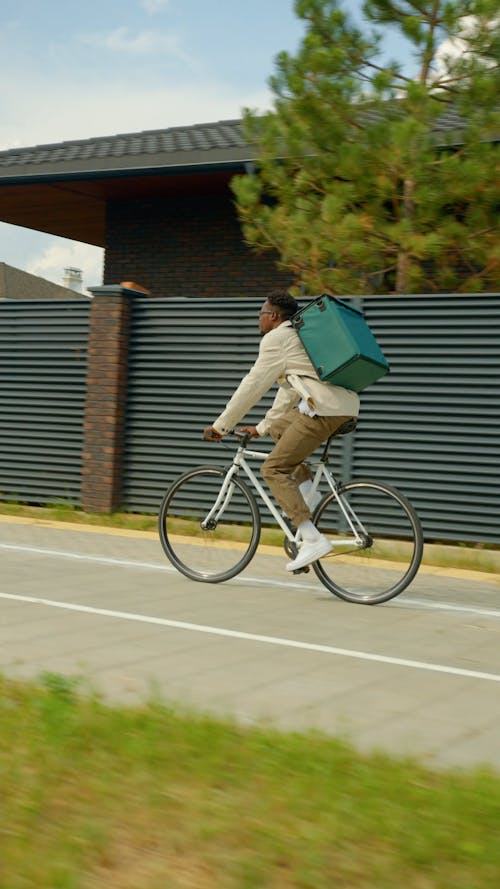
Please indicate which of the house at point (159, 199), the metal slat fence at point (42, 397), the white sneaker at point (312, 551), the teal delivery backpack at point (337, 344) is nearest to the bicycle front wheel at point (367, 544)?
the white sneaker at point (312, 551)

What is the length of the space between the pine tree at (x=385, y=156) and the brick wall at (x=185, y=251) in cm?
476

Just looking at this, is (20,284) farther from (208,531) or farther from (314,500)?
(314,500)

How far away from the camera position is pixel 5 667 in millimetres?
5023

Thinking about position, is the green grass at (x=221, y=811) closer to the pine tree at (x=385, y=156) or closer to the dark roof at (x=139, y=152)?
the pine tree at (x=385, y=156)

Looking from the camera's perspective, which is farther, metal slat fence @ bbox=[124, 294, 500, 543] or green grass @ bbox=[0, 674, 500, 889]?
metal slat fence @ bbox=[124, 294, 500, 543]

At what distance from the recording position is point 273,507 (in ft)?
25.2

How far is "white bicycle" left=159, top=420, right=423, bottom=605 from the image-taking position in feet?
23.4

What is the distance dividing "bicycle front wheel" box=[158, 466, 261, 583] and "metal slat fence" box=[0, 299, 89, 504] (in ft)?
13.2

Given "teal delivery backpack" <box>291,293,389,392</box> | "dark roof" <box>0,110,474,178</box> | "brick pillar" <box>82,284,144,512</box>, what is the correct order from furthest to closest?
"dark roof" <box>0,110,474,178</box>, "brick pillar" <box>82,284,144,512</box>, "teal delivery backpack" <box>291,293,389,392</box>

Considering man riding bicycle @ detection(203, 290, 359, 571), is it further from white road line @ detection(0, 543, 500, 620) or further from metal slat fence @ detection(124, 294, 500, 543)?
metal slat fence @ detection(124, 294, 500, 543)

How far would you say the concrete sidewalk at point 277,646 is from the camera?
4.50 m

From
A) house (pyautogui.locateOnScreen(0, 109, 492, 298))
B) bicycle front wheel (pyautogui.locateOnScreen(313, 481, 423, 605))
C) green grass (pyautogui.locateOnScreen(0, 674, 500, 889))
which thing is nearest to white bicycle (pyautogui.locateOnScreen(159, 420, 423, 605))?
bicycle front wheel (pyautogui.locateOnScreen(313, 481, 423, 605))

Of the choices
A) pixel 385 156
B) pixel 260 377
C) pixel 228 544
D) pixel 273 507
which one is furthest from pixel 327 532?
pixel 385 156

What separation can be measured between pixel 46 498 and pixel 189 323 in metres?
2.43
